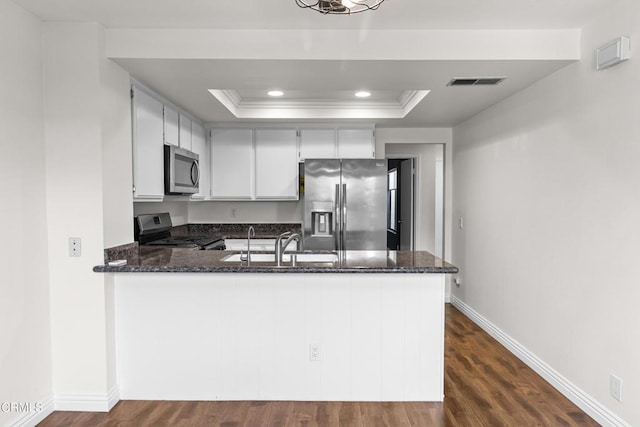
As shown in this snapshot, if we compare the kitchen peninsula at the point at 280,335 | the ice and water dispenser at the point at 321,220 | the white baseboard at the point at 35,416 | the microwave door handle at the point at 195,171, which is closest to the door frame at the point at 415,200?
the ice and water dispenser at the point at 321,220

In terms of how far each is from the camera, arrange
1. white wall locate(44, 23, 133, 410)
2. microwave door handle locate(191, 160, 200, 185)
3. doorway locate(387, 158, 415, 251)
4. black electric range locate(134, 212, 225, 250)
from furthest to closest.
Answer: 1. doorway locate(387, 158, 415, 251)
2. microwave door handle locate(191, 160, 200, 185)
3. black electric range locate(134, 212, 225, 250)
4. white wall locate(44, 23, 133, 410)

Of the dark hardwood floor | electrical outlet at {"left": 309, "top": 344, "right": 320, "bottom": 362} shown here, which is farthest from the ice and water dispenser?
the dark hardwood floor

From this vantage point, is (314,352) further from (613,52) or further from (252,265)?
(613,52)

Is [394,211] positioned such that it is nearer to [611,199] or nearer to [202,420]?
[611,199]

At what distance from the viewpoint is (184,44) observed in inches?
96.0

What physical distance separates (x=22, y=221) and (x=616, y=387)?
3.46 meters

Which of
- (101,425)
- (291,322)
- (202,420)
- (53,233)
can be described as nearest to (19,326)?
(53,233)

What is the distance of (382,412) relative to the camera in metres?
2.39

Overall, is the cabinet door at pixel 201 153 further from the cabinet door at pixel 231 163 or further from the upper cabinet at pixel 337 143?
the upper cabinet at pixel 337 143

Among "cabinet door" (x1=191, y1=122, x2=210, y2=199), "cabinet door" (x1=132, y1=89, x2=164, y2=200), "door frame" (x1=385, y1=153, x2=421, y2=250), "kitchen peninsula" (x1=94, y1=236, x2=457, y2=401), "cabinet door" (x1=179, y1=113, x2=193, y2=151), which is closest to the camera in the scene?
"kitchen peninsula" (x1=94, y1=236, x2=457, y2=401)

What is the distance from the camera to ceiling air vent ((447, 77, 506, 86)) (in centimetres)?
285

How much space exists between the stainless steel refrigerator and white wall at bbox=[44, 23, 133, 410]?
222 cm

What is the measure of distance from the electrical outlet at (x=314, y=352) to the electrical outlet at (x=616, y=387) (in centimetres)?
171

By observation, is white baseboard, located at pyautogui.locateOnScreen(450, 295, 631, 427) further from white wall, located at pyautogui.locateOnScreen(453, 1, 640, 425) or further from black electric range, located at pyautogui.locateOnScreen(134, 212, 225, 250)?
black electric range, located at pyautogui.locateOnScreen(134, 212, 225, 250)
